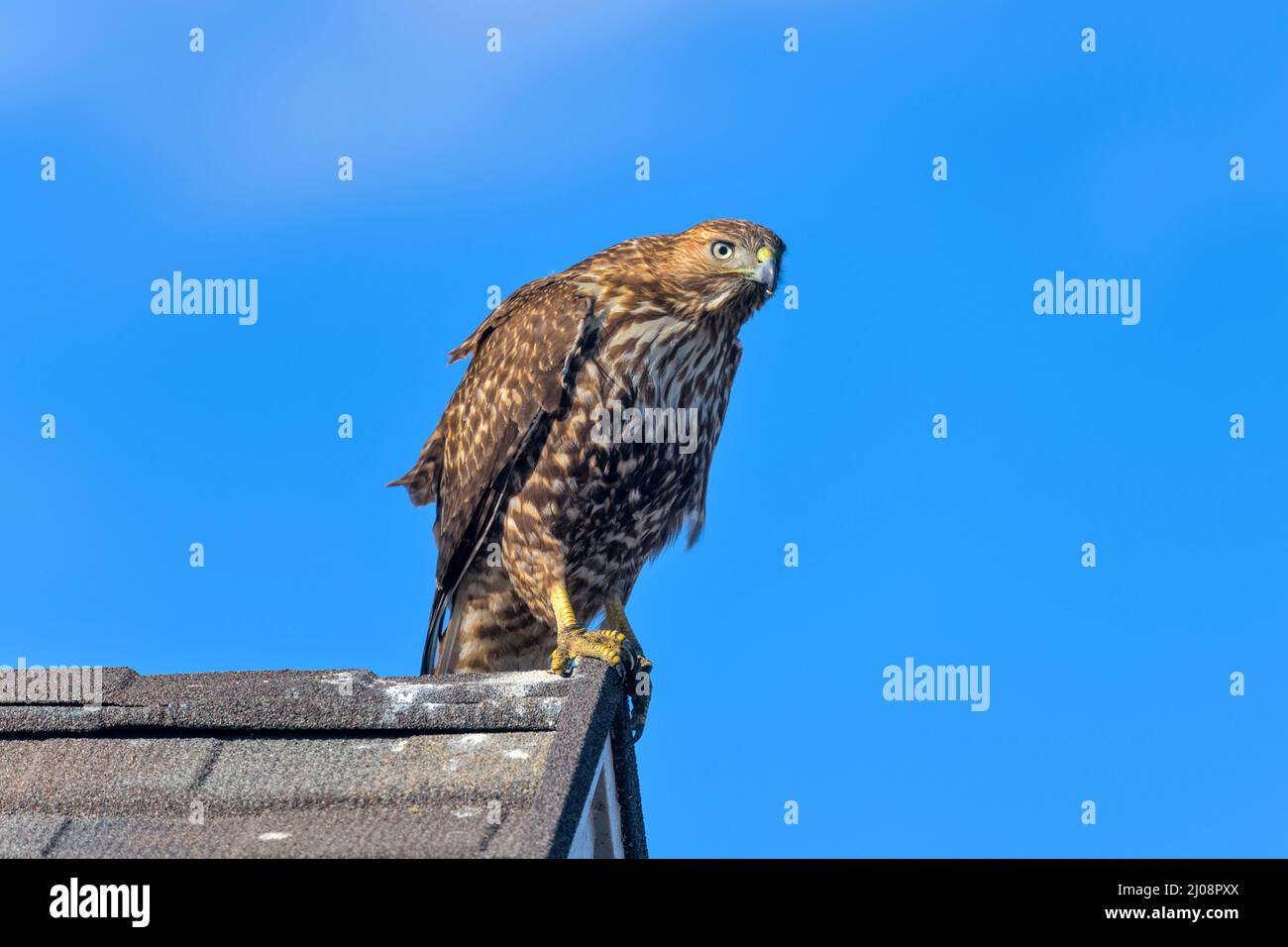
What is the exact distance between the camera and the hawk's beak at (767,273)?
7.11 metres

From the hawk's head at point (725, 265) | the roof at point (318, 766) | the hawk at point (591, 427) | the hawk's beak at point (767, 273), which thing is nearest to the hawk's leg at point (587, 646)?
the hawk at point (591, 427)

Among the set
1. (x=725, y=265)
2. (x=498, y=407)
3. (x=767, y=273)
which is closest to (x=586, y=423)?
(x=498, y=407)

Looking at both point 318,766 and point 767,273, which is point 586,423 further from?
point 318,766

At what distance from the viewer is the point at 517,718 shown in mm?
4344

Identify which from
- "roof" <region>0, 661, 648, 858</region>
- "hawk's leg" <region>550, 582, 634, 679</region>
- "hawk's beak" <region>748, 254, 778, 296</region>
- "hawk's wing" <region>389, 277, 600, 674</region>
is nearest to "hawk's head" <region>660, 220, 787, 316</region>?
"hawk's beak" <region>748, 254, 778, 296</region>

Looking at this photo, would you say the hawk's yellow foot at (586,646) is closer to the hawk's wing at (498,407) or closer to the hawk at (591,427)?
the hawk at (591,427)

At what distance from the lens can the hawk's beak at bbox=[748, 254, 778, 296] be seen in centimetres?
711

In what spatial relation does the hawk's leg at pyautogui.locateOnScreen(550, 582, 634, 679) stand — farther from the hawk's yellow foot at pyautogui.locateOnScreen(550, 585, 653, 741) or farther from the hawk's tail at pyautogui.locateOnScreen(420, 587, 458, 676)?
the hawk's tail at pyautogui.locateOnScreen(420, 587, 458, 676)

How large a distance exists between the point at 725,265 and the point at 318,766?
11.8ft

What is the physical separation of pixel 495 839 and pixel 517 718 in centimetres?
66

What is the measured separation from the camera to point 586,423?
6953 mm
